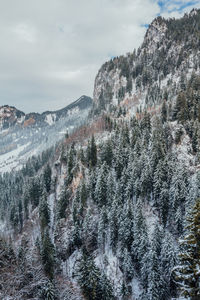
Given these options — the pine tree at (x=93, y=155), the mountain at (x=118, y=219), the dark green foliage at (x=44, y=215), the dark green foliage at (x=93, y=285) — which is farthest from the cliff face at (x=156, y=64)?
the dark green foliage at (x=93, y=285)

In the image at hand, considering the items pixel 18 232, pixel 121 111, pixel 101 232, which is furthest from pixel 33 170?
pixel 101 232

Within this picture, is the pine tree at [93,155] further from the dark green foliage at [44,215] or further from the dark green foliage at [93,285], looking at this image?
the dark green foliage at [93,285]

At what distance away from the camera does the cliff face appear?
145 m

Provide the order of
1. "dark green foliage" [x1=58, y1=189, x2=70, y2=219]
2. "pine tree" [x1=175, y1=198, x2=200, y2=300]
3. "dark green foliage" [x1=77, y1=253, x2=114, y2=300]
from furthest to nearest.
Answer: "dark green foliage" [x1=58, y1=189, x2=70, y2=219] < "dark green foliage" [x1=77, y1=253, x2=114, y2=300] < "pine tree" [x1=175, y1=198, x2=200, y2=300]

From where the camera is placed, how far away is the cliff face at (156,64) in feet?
476

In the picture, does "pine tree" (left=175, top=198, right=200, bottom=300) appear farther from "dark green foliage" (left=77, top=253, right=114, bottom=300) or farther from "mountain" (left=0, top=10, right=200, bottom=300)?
"dark green foliage" (left=77, top=253, right=114, bottom=300)

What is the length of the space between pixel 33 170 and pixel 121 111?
81652 millimetres

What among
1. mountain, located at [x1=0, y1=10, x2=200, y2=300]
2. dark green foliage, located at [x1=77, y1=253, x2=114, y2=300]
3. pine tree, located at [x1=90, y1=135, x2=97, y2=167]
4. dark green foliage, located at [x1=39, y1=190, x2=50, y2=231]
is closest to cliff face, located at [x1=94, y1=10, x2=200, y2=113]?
mountain, located at [x1=0, y1=10, x2=200, y2=300]

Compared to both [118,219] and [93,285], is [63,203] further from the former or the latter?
[93,285]

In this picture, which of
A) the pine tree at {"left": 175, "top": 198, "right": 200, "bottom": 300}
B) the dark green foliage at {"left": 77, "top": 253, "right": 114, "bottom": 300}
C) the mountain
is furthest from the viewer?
the dark green foliage at {"left": 77, "top": 253, "right": 114, "bottom": 300}

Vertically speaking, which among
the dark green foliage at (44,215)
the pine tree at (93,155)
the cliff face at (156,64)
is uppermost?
the cliff face at (156,64)

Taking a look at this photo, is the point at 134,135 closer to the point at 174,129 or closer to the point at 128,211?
the point at 174,129

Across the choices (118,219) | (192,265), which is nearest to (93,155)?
(118,219)

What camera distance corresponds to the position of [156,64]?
16512cm
